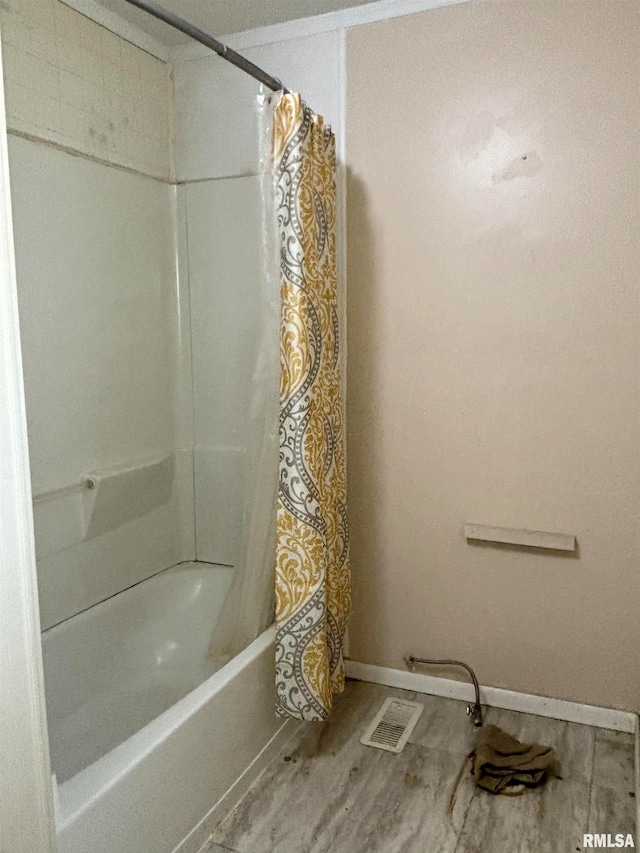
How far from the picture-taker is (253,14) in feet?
6.93

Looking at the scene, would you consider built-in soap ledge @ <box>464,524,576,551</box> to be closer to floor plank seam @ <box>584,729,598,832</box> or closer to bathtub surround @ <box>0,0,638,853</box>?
bathtub surround @ <box>0,0,638,853</box>

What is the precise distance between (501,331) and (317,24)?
3.78ft

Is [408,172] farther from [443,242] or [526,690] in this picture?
[526,690]

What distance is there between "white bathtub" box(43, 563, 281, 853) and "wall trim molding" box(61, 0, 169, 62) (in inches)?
70.3

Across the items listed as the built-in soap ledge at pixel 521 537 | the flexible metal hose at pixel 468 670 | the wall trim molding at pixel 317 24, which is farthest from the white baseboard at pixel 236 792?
the wall trim molding at pixel 317 24

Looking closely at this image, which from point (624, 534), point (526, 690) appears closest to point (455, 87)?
point (624, 534)

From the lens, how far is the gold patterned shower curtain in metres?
1.70

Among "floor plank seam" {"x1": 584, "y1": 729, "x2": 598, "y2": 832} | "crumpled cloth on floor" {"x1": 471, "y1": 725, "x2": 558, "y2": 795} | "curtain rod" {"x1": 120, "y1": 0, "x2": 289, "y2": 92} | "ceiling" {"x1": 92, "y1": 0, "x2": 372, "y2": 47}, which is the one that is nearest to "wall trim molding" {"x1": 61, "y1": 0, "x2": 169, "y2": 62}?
"ceiling" {"x1": 92, "y1": 0, "x2": 372, "y2": 47}

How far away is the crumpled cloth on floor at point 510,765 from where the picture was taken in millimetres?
1795

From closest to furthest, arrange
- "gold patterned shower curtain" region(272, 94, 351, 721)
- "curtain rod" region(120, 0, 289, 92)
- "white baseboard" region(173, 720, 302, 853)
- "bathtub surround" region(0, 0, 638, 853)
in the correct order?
"curtain rod" region(120, 0, 289, 92), "white baseboard" region(173, 720, 302, 853), "gold patterned shower curtain" region(272, 94, 351, 721), "bathtub surround" region(0, 0, 638, 853)

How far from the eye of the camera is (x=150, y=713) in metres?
1.94

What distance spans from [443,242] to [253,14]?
37.2 inches

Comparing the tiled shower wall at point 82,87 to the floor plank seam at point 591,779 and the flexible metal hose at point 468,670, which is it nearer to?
the flexible metal hose at point 468,670

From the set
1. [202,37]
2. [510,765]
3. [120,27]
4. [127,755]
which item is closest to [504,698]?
[510,765]
